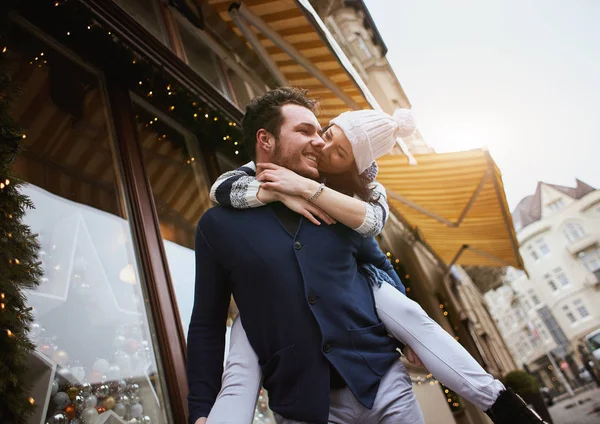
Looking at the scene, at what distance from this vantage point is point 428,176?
5.90 m

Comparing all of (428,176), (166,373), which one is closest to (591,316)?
(428,176)

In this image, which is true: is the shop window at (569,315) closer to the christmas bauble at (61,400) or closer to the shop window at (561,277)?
the shop window at (561,277)

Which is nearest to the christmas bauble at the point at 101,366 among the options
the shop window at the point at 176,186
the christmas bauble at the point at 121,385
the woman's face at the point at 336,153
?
the christmas bauble at the point at 121,385

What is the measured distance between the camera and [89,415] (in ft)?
6.94

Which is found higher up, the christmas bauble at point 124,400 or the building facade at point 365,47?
the building facade at point 365,47

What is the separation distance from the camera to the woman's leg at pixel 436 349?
1.32 metres

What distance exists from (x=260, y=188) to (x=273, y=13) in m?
4.11

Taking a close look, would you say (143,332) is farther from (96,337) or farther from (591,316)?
(591,316)

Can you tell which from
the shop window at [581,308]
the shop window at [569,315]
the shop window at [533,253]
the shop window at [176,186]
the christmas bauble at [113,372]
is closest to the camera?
the christmas bauble at [113,372]

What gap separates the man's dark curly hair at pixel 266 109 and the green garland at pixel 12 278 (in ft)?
3.80

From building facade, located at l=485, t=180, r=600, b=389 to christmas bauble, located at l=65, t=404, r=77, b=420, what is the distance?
172ft

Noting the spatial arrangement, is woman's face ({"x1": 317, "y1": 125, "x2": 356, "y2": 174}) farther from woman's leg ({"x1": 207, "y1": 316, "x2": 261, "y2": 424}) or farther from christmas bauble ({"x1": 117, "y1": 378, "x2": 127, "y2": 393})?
christmas bauble ({"x1": 117, "y1": 378, "x2": 127, "y2": 393})

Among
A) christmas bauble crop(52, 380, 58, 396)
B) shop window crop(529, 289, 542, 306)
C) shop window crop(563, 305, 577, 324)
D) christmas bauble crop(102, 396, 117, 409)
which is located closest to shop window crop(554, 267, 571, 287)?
shop window crop(563, 305, 577, 324)

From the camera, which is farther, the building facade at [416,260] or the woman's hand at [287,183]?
the building facade at [416,260]
